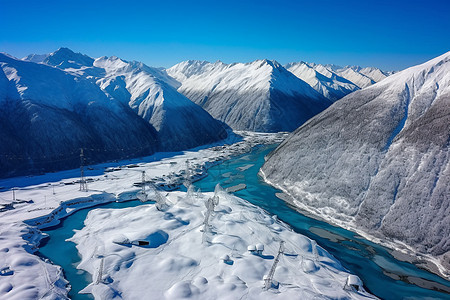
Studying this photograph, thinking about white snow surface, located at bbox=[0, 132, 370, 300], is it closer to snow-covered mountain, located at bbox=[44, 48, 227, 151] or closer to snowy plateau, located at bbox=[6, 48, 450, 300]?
snowy plateau, located at bbox=[6, 48, 450, 300]

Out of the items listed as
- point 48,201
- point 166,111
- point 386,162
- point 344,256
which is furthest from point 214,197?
point 166,111

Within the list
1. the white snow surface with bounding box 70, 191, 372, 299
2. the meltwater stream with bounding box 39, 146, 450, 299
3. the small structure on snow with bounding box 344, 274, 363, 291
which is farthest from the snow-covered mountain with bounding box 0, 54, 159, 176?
the small structure on snow with bounding box 344, 274, 363, 291

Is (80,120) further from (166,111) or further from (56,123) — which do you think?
(166,111)

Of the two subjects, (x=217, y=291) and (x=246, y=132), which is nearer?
(x=217, y=291)

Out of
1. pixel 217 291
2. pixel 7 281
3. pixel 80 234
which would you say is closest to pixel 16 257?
pixel 7 281

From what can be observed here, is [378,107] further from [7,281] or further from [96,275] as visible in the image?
[7,281]
